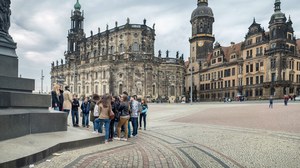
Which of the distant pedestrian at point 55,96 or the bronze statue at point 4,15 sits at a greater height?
the bronze statue at point 4,15

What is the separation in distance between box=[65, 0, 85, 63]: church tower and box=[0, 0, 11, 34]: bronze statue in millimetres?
78156

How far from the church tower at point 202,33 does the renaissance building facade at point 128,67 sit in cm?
560

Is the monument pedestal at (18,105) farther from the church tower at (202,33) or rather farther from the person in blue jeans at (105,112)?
the church tower at (202,33)

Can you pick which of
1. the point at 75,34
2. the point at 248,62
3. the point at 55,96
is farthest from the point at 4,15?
the point at 75,34

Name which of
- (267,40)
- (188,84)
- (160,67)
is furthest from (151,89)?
(267,40)

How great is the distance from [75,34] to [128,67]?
103 feet

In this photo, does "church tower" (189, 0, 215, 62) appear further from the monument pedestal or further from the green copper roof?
the monument pedestal

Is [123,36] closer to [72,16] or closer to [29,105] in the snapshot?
[72,16]

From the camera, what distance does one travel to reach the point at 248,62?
57.8 meters

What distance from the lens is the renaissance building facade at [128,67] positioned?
66.1m

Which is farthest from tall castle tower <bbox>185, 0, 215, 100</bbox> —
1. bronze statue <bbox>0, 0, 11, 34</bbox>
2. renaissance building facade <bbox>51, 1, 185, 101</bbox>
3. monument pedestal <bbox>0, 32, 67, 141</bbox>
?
monument pedestal <bbox>0, 32, 67, 141</bbox>

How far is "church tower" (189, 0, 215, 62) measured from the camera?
7531 centimetres

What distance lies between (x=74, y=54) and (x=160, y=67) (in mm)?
32583

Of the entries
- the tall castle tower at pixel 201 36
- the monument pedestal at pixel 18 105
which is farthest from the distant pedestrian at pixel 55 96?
the tall castle tower at pixel 201 36
